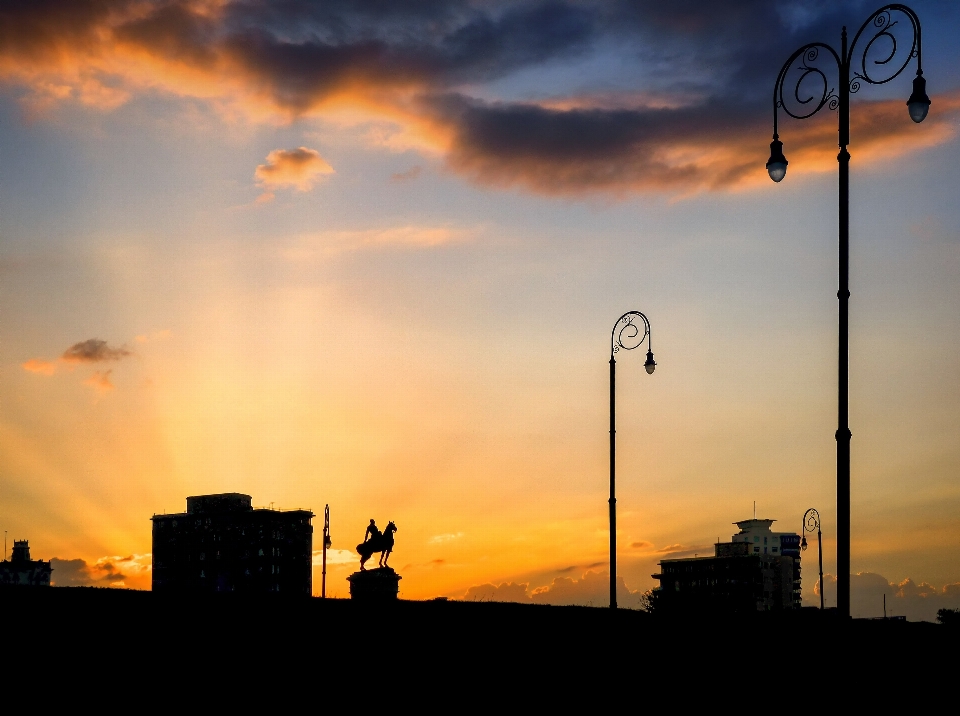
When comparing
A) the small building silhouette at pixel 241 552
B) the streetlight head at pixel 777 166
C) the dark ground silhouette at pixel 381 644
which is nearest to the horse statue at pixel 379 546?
the dark ground silhouette at pixel 381 644

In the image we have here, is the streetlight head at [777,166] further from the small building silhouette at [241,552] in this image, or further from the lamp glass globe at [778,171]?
the small building silhouette at [241,552]

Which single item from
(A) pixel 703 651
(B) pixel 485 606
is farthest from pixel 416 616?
(A) pixel 703 651

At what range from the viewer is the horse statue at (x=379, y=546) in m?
47.9

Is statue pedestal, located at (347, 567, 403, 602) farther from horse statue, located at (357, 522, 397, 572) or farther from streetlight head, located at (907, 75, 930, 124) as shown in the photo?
streetlight head, located at (907, 75, 930, 124)

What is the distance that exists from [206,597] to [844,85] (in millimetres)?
17602

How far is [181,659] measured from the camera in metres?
22.9

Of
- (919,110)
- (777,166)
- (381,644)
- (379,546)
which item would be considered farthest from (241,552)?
(919,110)

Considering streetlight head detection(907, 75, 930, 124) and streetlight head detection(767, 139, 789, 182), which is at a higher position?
streetlight head detection(907, 75, 930, 124)

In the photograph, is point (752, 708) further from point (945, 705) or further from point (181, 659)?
point (181, 659)

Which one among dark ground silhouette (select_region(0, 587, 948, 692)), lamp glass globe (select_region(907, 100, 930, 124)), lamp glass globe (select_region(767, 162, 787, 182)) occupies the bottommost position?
dark ground silhouette (select_region(0, 587, 948, 692))

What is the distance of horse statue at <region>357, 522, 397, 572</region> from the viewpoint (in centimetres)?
4794

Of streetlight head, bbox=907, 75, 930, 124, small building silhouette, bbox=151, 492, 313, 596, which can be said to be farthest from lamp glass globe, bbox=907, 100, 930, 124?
small building silhouette, bbox=151, 492, 313, 596

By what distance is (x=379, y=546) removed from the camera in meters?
48.0

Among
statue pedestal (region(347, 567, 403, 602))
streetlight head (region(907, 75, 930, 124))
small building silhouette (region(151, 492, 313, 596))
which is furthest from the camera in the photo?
small building silhouette (region(151, 492, 313, 596))
